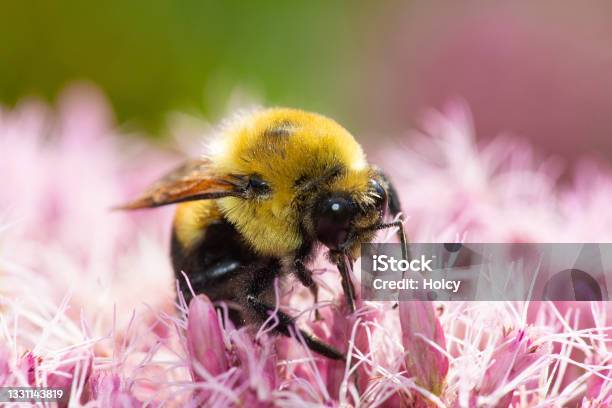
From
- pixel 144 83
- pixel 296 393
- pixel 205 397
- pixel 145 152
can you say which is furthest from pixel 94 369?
pixel 144 83

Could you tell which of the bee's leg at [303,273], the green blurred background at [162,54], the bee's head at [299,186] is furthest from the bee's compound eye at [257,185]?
the green blurred background at [162,54]

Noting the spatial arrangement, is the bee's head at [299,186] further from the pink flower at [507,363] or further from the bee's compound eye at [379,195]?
the pink flower at [507,363]

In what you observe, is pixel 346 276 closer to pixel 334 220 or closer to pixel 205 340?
pixel 334 220

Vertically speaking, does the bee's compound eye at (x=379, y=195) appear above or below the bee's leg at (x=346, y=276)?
above

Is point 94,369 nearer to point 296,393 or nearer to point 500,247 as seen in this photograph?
point 296,393

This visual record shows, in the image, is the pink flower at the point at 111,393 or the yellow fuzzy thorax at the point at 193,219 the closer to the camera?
the pink flower at the point at 111,393
